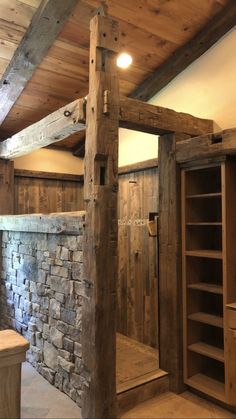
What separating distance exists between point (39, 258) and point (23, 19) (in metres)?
2.07

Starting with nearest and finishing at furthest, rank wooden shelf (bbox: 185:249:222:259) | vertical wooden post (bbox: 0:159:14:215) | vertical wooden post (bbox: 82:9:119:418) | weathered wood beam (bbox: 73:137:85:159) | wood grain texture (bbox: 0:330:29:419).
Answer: wood grain texture (bbox: 0:330:29:419)
vertical wooden post (bbox: 82:9:119:418)
wooden shelf (bbox: 185:249:222:259)
vertical wooden post (bbox: 0:159:14:215)
weathered wood beam (bbox: 73:137:85:159)

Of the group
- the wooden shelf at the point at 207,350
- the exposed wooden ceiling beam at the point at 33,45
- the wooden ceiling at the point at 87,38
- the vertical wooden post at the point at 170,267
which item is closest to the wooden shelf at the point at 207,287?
the vertical wooden post at the point at 170,267

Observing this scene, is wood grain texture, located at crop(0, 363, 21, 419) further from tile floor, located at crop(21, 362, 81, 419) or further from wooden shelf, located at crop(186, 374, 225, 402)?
wooden shelf, located at crop(186, 374, 225, 402)

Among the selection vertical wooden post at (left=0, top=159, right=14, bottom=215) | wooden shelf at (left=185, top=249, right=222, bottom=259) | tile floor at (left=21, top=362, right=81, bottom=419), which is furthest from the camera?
vertical wooden post at (left=0, top=159, right=14, bottom=215)

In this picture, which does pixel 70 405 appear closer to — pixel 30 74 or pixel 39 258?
pixel 39 258

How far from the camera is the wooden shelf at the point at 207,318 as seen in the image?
2.58 m

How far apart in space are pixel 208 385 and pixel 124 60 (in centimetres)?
296

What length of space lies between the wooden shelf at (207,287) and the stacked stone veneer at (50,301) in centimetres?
99

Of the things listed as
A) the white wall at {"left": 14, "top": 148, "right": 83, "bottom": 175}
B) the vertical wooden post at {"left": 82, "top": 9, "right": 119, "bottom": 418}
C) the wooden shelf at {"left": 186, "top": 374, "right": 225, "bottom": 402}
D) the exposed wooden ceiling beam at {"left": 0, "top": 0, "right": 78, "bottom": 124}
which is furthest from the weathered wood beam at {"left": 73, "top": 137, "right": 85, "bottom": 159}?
the wooden shelf at {"left": 186, "top": 374, "right": 225, "bottom": 402}

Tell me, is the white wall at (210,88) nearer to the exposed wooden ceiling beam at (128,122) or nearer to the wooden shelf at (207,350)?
the exposed wooden ceiling beam at (128,122)

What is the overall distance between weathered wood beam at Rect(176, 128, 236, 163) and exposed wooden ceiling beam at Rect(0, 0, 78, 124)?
4.50 feet

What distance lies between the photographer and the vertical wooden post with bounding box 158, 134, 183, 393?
2.74m

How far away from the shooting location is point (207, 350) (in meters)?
2.64

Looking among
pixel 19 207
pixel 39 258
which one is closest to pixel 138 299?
pixel 39 258
